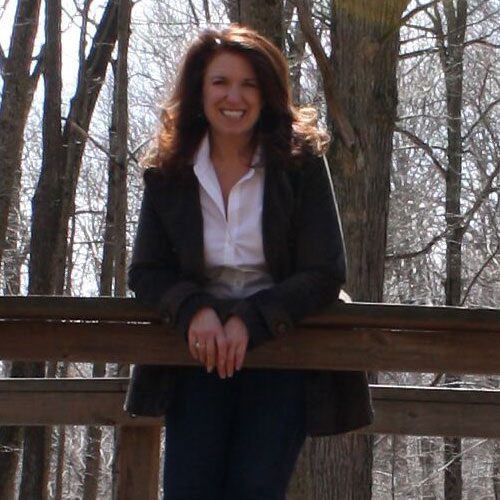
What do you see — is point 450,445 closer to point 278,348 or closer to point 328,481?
point 328,481

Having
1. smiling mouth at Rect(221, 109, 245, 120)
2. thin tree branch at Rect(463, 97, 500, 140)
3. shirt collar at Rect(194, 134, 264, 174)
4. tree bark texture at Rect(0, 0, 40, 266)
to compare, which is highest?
thin tree branch at Rect(463, 97, 500, 140)

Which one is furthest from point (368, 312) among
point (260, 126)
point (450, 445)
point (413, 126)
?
point (413, 126)

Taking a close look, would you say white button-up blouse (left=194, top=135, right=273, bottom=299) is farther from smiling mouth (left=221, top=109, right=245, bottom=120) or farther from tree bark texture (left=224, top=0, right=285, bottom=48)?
tree bark texture (left=224, top=0, right=285, bottom=48)

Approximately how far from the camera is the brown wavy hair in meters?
3.15

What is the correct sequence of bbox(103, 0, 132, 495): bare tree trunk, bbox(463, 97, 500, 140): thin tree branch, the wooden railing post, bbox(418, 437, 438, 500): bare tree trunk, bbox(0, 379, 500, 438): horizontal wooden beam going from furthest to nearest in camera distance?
bbox(418, 437, 438, 500): bare tree trunk → bbox(463, 97, 500, 140): thin tree branch → bbox(103, 0, 132, 495): bare tree trunk → bbox(0, 379, 500, 438): horizontal wooden beam → the wooden railing post

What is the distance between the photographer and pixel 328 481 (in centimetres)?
752

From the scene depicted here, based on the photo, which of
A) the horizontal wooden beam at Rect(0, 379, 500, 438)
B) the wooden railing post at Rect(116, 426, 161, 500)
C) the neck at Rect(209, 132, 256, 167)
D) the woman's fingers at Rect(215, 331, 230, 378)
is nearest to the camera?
the woman's fingers at Rect(215, 331, 230, 378)

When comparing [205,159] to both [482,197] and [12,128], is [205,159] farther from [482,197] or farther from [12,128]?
[482,197]

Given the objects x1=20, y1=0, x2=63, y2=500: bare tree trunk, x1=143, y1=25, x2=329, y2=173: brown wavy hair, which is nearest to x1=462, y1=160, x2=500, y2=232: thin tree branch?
x1=20, y1=0, x2=63, y2=500: bare tree trunk

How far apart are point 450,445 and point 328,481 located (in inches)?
570

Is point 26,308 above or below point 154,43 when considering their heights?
below

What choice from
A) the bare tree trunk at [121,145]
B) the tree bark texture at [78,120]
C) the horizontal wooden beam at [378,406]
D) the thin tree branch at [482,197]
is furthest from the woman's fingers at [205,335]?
the thin tree branch at [482,197]

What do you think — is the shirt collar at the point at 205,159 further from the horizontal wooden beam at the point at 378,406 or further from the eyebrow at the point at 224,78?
the horizontal wooden beam at the point at 378,406

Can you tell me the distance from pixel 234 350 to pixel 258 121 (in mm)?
608
